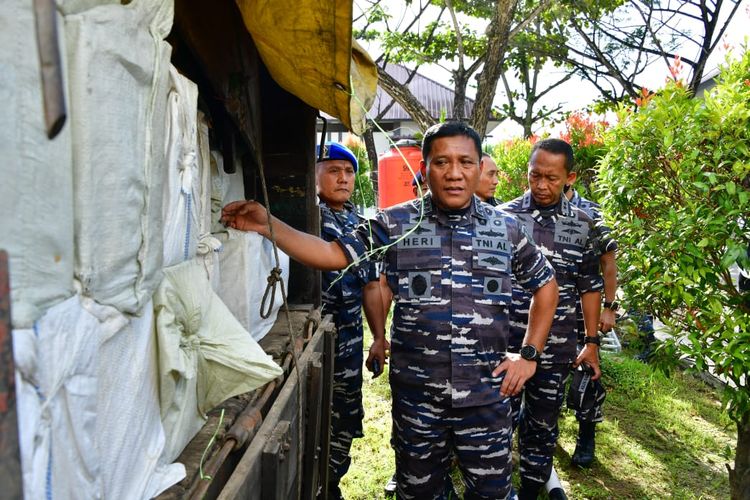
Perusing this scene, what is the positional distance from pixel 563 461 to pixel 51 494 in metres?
3.77

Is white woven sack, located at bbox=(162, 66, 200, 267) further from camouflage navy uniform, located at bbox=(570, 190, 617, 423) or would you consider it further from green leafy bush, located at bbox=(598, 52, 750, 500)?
camouflage navy uniform, located at bbox=(570, 190, 617, 423)

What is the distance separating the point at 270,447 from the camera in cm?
146

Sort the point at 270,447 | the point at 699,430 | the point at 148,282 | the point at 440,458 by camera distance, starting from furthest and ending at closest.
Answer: the point at 699,430 < the point at 440,458 < the point at 270,447 < the point at 148,282

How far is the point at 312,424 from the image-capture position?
2268 mm

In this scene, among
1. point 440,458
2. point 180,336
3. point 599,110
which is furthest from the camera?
point 599,110

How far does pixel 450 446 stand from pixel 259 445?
1.17m

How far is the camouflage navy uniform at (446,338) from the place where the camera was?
2264mm

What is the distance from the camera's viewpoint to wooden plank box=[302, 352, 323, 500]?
2178mm

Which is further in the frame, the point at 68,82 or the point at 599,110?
the point at 599,110

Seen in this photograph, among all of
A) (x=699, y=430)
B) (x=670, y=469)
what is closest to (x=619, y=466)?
(x=670, y=469)

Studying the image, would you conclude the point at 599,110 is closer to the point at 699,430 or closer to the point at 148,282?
the point at 699,430

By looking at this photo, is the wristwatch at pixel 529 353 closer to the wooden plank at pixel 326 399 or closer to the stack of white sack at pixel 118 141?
the wooden plank at pixel 326 399

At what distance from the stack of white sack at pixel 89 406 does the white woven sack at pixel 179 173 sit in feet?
0.86

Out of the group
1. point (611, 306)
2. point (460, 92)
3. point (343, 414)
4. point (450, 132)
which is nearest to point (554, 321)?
point (611, 306)
